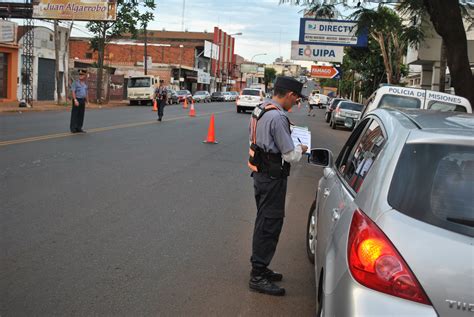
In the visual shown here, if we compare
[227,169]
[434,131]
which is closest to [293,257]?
[434,131]

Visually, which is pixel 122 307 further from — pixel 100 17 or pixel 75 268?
pixel 100 17

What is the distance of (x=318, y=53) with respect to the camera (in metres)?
35.3

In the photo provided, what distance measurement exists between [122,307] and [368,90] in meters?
40.3

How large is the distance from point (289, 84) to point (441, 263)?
96.9 inches

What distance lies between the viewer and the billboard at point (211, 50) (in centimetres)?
8556

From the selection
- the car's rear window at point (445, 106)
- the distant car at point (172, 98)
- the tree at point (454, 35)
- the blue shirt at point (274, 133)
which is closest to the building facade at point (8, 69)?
the distant car at point (172, 98)

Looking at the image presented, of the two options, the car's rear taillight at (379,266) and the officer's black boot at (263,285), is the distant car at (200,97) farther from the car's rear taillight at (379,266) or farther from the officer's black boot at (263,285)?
the car's rear taillight at (379,266)

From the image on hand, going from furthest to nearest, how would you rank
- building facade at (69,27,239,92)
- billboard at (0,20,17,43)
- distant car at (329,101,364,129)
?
building facade at (69,27,239,92), billboard at (0,20,17,43), distant car at (329,101,364,129)

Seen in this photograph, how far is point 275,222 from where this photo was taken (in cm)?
441

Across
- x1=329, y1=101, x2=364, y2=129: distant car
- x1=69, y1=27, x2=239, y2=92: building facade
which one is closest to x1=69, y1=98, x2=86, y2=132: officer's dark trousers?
x1=329, y1=101, x2=364, y2=129: distant car

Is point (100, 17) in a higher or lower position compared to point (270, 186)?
higher

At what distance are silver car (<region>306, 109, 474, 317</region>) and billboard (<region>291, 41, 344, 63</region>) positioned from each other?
108 ft

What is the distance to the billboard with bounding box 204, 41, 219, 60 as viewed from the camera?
8556cm

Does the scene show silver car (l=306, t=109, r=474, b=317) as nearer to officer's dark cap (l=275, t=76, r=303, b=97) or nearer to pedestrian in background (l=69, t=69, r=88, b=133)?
officer's dark cap (l=275, t=76, r=303, b=97)
